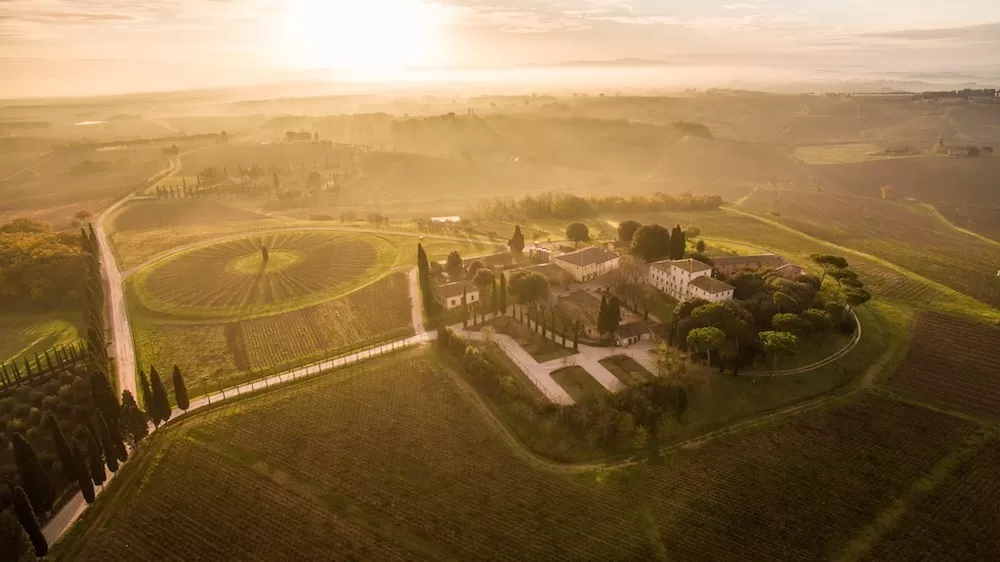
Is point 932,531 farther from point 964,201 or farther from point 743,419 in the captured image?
point 964,201

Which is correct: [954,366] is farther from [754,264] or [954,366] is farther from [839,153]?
[839,153]

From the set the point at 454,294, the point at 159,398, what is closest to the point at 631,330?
the point at 454,294

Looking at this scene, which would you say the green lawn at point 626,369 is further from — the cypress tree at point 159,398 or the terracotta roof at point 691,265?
the cypress tree at point 159,398

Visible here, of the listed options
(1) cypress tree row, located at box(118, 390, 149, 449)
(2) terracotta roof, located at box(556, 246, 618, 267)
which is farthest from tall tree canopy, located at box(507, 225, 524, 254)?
(1) cypress tree row, located at box(118, 390, 149, 449)

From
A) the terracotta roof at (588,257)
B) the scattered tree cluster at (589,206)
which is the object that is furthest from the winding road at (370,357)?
the scattered tree cluster at (589,206)

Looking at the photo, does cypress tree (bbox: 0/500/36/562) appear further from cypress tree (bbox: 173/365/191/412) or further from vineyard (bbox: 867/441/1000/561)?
vineyard (bbox: 867/441/1000/561)
